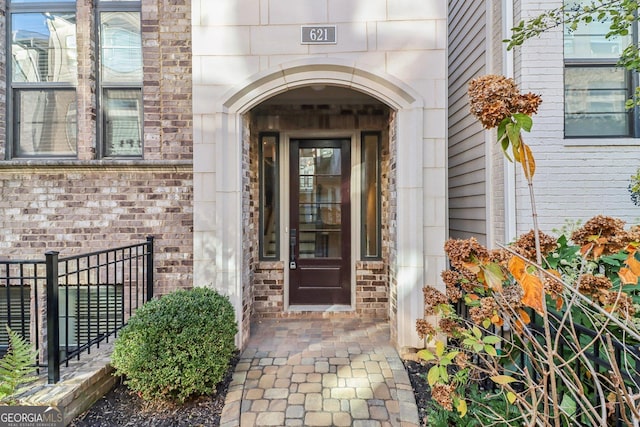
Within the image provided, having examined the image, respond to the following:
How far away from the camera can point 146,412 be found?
7.45 feet

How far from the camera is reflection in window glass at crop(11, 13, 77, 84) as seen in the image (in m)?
3.74

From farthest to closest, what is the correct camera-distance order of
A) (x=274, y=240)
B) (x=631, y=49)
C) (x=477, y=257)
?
(x=274, y=240) < (x=631, y=49) < (x=477, y=257)

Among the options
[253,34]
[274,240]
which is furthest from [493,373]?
[253,34]

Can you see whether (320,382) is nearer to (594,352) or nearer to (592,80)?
(594,352)

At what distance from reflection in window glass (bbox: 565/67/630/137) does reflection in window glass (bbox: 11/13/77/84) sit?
5.32 meters

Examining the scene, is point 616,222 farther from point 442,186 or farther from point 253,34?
point 253,34

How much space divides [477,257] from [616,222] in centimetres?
59

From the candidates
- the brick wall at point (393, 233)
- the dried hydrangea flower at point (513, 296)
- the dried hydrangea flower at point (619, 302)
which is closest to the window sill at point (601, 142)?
the brick wall at point (393, 233)

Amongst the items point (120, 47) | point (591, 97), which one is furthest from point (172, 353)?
point (591, 97)

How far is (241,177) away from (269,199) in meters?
1.05

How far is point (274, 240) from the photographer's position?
4.05 meters

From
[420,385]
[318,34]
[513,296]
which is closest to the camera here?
[513,296]

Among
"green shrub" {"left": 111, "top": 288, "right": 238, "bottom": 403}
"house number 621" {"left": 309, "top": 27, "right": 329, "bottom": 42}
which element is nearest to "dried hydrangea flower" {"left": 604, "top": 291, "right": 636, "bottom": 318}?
"green shrub" {"left": 111, "top": 288, "right": 238, "bottom": 403}

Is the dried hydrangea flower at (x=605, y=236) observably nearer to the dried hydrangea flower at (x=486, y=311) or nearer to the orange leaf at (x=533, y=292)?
the orange leaf at (x=533, y=292)
